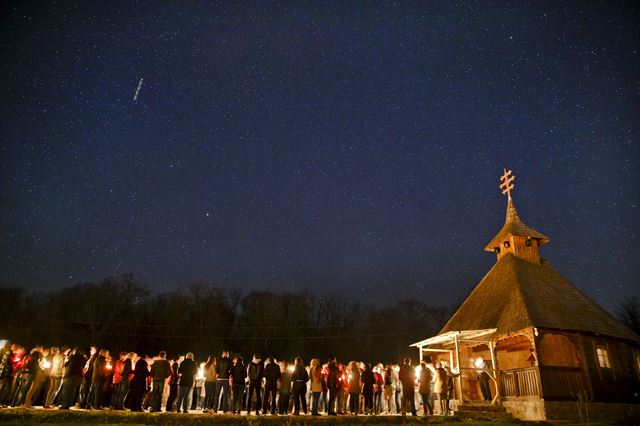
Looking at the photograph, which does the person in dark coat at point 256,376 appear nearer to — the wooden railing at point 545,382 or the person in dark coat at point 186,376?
the person in dark coat at point 186,376

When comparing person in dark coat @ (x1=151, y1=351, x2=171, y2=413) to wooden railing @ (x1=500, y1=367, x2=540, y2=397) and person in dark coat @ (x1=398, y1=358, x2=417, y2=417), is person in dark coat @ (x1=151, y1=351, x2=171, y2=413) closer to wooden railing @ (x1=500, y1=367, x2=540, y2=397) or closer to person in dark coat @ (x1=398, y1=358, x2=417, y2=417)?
person in dark coat @ (x1=398, y1=358, x2=417, y2=417)

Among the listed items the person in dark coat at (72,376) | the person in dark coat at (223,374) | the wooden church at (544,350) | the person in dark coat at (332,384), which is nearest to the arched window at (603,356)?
the wooden church at (544,350)

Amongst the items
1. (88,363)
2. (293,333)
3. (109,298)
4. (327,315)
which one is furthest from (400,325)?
(88,363)

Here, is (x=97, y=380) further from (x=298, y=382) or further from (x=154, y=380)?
(x=298, y=382)

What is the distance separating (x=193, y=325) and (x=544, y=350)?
44646 millimetres

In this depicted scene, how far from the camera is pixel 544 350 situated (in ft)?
67.3

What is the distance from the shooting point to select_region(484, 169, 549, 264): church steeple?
27328 mm

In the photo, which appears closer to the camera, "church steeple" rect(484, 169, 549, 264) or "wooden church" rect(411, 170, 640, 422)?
"wooden church" rect(411, 170, 640, 422)

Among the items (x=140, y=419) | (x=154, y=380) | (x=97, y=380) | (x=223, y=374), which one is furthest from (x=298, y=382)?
(x=97, y=380)

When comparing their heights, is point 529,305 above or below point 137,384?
above

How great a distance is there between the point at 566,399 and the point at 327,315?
151 ft

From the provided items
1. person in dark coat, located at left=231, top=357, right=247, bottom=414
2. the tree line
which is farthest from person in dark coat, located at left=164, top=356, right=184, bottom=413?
the tree line

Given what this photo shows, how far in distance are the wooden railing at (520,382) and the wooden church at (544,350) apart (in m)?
0.04

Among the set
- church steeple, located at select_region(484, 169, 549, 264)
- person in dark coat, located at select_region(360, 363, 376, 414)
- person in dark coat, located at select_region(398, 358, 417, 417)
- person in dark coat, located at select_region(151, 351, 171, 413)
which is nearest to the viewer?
person in dark coat, located at select_region(151, 351, 171, 413)
